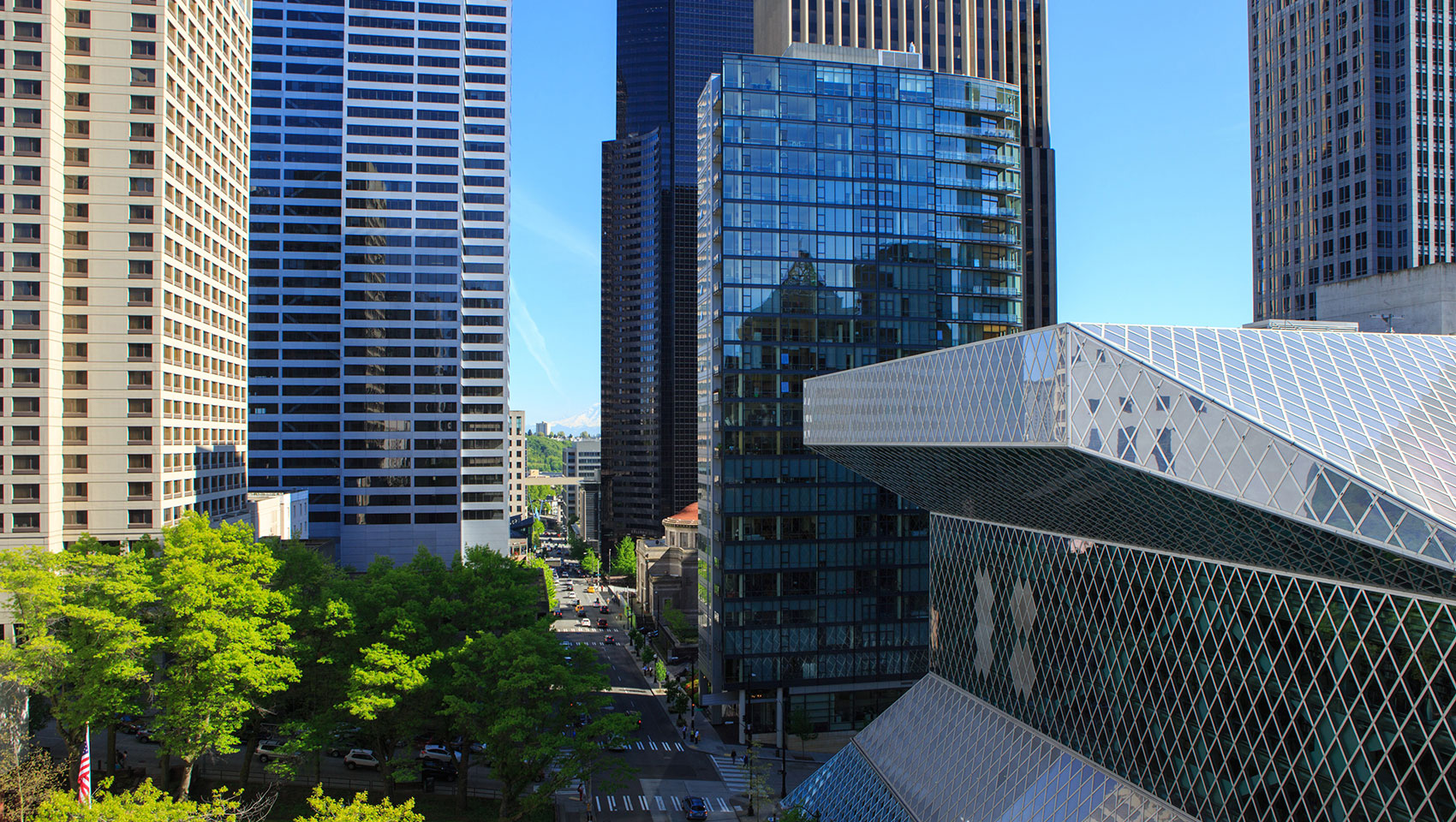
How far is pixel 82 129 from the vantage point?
73438 millimetres

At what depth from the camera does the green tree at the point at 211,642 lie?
154ft

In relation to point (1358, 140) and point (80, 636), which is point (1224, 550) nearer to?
point (80, 636)

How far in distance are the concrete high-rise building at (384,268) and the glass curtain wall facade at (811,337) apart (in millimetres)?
66579

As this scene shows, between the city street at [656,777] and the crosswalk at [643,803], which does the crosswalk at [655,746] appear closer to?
the city street at [656,777]

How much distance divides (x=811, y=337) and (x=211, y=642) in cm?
5172

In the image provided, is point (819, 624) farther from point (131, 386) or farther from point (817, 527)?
point (131, 386)

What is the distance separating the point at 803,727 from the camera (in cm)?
7388

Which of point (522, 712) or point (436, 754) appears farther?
point (436, 754)

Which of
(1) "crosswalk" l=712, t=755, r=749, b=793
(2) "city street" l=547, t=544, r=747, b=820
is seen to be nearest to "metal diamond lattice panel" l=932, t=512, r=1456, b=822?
(2) "city street" l=547, t=544, r=747, b=820

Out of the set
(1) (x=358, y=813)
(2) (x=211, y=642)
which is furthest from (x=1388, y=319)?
(2) (x=211, y=642)

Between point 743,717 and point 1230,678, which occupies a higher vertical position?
point 1230,678

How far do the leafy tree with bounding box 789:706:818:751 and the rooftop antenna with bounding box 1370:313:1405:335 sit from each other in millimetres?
49673

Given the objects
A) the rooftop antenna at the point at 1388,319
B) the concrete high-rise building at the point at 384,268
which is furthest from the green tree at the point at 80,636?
the concrete high-rise building at the point at 384,268

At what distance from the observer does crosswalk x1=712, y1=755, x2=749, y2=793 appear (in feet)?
216
